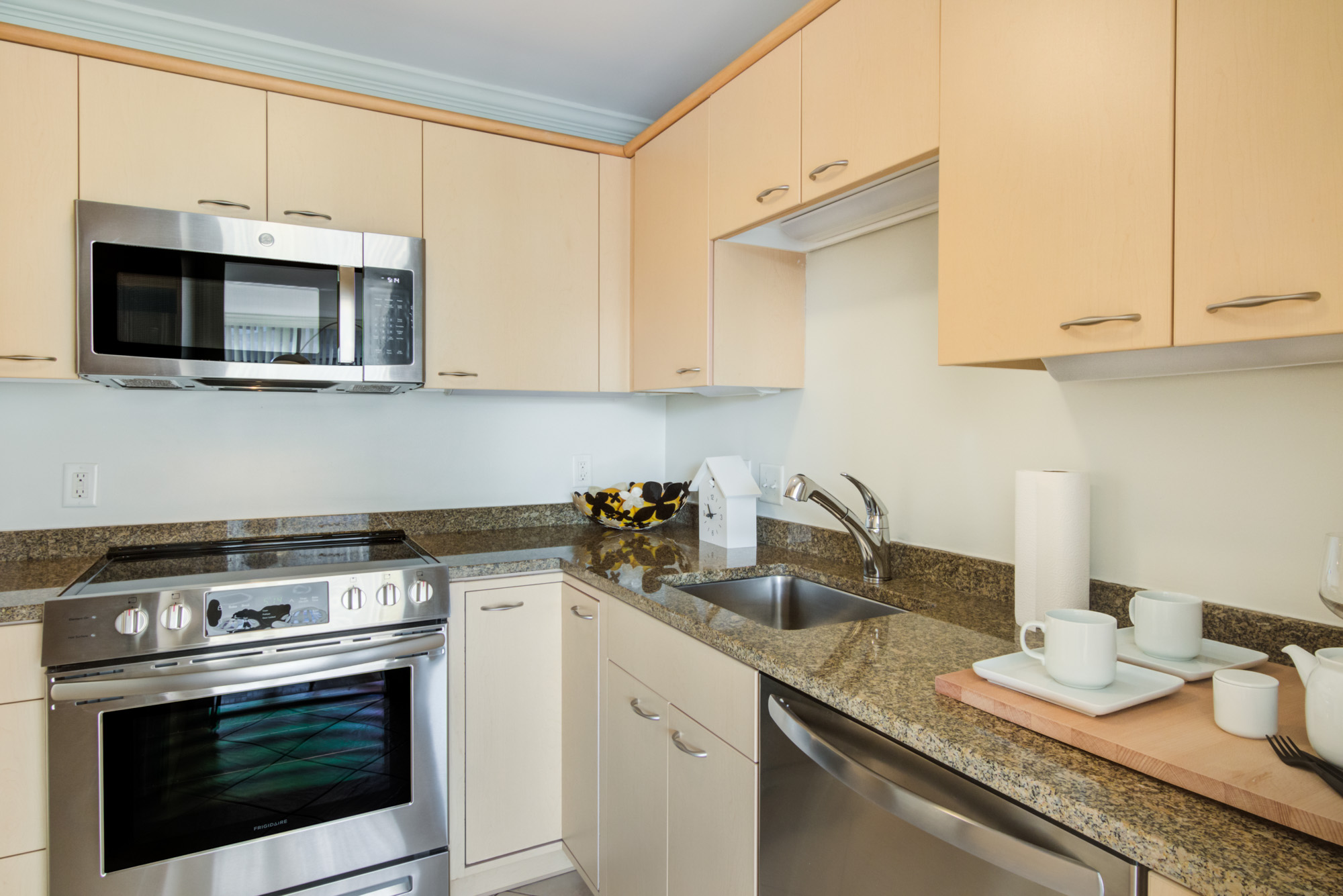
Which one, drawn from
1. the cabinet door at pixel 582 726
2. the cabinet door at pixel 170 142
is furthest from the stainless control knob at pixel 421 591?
the cabinet door at pixel 170 142

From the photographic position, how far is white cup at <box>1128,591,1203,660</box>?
994 millimetres

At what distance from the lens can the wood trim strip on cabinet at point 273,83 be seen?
5.60 ft

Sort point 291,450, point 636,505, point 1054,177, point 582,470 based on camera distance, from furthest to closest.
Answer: point 582,470, point 636,505, point 291,450, point 1054,177

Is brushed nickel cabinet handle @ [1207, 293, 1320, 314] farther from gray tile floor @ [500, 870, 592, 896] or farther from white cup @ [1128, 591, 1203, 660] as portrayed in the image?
gray tile floor @ [500, 870, 592, 896]

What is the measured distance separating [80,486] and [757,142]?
2.04m

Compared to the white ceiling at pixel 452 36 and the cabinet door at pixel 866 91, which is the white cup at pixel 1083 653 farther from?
the white ceiling at pixel 452 36

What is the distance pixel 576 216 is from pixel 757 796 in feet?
5.96

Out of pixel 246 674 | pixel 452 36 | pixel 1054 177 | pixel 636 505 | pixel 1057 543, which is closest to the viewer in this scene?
pixel 1054 177

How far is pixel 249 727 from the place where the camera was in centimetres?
162

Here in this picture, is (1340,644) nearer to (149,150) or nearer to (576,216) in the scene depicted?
(576,216)

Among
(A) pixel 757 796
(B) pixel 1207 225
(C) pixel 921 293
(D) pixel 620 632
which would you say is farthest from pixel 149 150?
(B) pixel 1207 225

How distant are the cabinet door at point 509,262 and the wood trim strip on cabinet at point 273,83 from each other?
0.03m

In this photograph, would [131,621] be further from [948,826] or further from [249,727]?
[948,826]

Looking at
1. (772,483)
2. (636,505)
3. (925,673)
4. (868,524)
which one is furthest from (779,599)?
(925,673)
